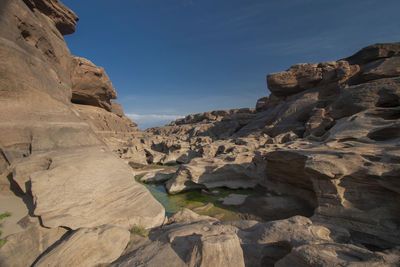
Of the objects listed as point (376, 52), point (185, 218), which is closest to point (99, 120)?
point (185, 218)

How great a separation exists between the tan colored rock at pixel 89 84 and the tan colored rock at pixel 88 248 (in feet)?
49.8

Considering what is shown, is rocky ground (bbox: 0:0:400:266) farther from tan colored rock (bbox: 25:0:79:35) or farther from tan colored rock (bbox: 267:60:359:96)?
tan colored rock (bbox: 267:60:359:96)

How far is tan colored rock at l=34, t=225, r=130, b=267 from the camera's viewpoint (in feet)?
8.83

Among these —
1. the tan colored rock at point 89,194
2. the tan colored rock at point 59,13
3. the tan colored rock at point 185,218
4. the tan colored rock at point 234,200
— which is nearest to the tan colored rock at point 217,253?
the tan colored rock at point 89,194

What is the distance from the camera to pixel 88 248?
2.93m

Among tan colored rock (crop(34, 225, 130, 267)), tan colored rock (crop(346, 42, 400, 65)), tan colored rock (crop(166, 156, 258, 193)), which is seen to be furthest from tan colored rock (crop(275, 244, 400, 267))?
tan colored rock (crop(346, 42, 400, 65))

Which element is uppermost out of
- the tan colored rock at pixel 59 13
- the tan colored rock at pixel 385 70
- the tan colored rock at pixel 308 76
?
the tan colored rock at pixel 59 13

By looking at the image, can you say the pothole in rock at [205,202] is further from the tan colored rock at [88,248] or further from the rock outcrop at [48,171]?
the tan colored rock at [88,248]

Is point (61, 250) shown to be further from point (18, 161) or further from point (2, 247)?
point (18, 161)

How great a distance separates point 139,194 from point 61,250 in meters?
2.25

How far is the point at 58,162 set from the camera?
161 inches

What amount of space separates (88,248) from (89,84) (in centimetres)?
1688

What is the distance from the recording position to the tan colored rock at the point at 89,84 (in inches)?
575

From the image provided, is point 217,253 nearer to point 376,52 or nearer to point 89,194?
point 89,194
